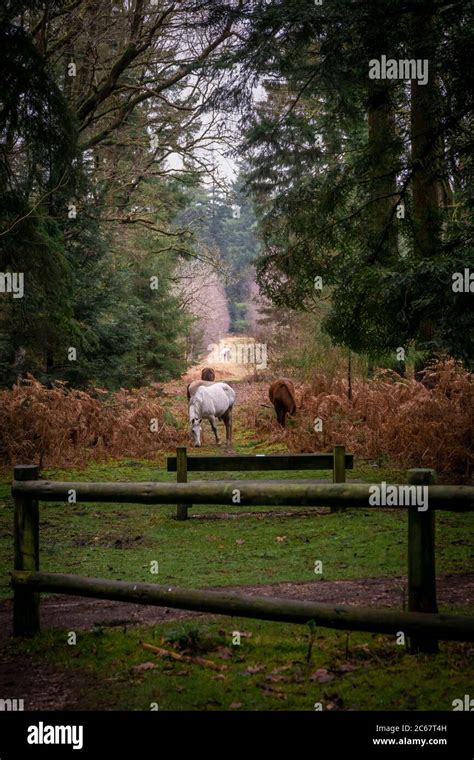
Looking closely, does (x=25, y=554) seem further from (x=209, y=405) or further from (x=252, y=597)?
(x=209, y=405)

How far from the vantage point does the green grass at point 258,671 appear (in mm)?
4270

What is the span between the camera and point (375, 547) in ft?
28.2

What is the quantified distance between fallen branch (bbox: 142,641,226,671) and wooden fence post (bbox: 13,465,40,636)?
105cm

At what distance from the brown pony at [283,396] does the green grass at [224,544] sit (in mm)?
5535

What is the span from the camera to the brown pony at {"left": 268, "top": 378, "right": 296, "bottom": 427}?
1734cm

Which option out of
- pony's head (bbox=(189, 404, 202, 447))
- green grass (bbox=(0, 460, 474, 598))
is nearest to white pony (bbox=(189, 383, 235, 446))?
pony's head (bbox=(189, 404, 202, 447))

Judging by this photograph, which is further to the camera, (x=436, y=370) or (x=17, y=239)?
(x=436, y=370)

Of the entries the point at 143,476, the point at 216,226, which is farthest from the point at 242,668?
the point at 216,226

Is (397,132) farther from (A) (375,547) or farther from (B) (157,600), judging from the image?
(B) (157,600)

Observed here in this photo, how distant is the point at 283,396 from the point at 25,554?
1233 cm

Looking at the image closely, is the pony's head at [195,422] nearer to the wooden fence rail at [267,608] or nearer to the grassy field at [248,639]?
the grassy field at [248,639]

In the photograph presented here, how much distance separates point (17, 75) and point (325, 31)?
16.5ft
